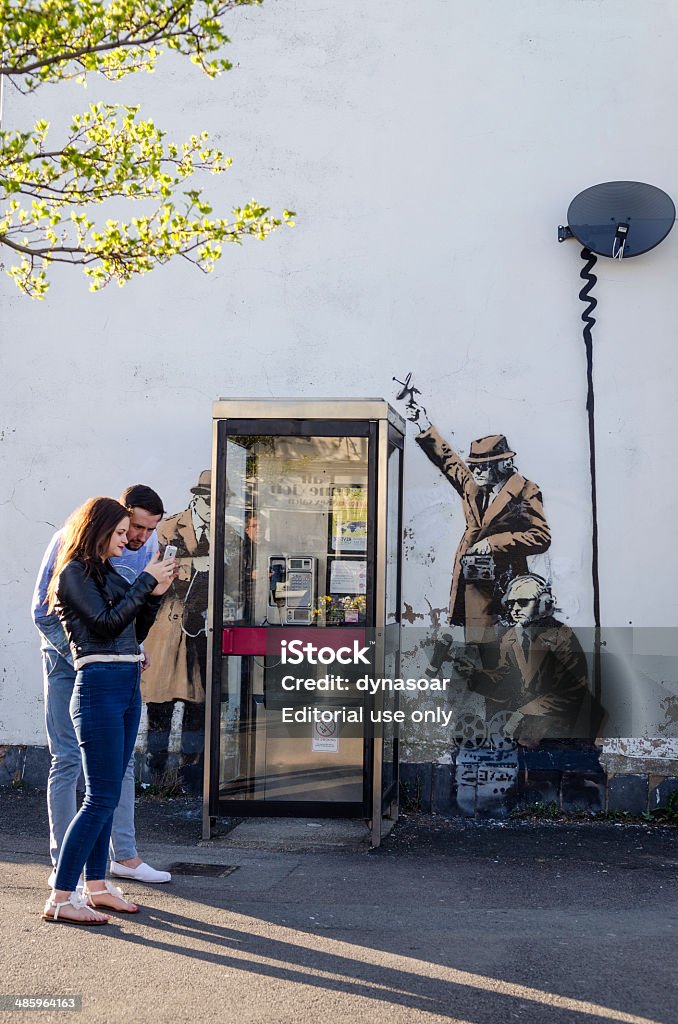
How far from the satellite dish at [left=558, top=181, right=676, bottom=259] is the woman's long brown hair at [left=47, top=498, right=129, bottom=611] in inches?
144

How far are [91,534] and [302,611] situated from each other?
2052mm

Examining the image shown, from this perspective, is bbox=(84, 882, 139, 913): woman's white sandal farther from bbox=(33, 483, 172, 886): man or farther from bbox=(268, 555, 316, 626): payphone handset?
bbox=(268, 555, 316, 626): payphone handset

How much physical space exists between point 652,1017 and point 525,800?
296 cm

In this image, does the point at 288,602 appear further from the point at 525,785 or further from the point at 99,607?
the point at 99,607

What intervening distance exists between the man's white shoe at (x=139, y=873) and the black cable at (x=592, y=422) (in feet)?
9.58

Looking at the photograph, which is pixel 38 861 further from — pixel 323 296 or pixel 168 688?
pixel 323 296

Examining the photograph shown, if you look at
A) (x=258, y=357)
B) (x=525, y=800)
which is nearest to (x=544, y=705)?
(x=525, y=800)

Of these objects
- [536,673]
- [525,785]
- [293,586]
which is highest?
[293,586]

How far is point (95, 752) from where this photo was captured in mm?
4348

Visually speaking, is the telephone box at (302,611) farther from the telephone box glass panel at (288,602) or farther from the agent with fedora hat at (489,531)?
the agent with fedora hat at (489,531)

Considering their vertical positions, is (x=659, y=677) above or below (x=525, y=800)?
above

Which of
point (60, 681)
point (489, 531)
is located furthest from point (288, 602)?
point (60, 681)

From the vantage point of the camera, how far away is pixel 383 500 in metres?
5.97

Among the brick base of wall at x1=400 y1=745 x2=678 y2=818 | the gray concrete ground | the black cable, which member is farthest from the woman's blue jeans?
the black cable
